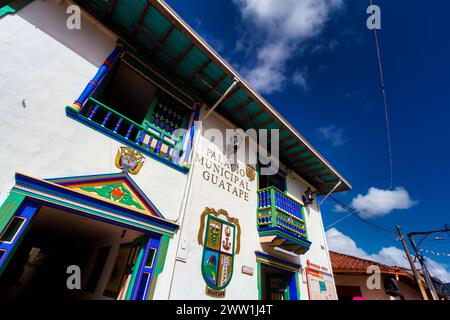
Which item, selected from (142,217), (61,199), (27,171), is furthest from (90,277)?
(27,171)

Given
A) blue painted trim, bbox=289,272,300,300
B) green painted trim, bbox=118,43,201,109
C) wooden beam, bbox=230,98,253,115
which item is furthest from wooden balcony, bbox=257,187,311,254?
green painted trim, bbox=118,43,201,109

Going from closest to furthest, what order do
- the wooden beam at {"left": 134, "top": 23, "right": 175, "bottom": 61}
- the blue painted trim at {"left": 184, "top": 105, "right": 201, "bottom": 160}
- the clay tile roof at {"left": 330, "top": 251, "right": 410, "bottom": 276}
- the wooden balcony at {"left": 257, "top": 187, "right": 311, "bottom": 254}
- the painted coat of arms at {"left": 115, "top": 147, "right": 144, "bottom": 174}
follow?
1. the painted coat of arms at {"left": 115, "top": 147, "right": 144, "bottom": 174}
2. the wooden beam at {"left": 134, "top": 23, "right": 175, "bottom": 61}
3. the blue painted trim at {"left": 184, "top": 105, "right": 201, "bottom": 160}
4. the wooden balcony at {"left": 257, "top": 187, "right": 311, "bottom": 254}
5. the clay tile roof at {"left": 330, "top": 251, "right": 410, "bottom": 276}

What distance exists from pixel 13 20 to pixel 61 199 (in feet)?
11.4

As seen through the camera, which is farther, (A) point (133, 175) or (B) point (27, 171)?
(A) point (133, 175)

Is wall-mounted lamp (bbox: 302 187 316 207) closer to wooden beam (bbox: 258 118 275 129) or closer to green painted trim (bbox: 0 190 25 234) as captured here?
wooden beam (bbox: 258 118 275 129)

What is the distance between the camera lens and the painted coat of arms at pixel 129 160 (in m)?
4.54

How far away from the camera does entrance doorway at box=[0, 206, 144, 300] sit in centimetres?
500

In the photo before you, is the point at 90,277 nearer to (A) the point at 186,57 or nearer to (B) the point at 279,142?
(A) the point at 186,57

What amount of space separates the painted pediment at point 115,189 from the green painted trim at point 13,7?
324cm

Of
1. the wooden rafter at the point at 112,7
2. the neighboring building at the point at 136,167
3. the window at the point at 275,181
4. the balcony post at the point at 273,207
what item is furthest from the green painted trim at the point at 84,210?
the window at the point at 275,181

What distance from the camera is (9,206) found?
10.5 ft

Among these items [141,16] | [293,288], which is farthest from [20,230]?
[293,288]

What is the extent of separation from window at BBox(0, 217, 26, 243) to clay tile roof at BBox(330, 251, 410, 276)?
12339mm
